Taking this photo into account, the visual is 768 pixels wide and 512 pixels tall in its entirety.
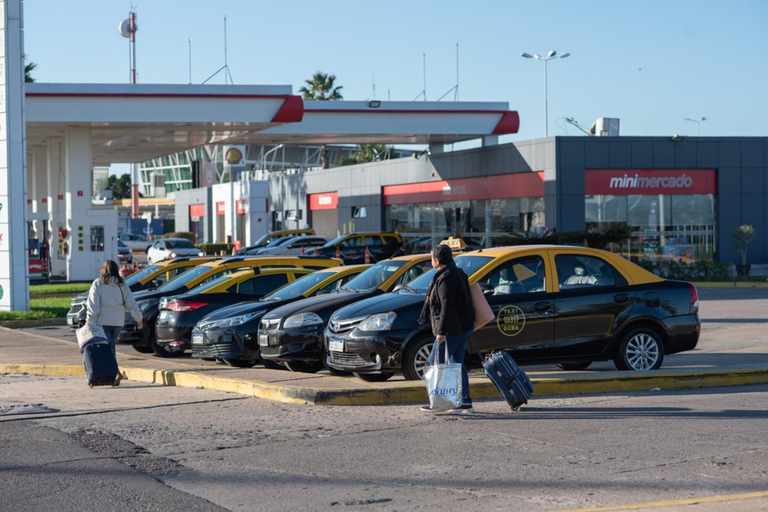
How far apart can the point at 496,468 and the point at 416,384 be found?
3.27m

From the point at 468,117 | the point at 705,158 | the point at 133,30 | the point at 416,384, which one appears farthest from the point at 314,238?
the point at 416,384

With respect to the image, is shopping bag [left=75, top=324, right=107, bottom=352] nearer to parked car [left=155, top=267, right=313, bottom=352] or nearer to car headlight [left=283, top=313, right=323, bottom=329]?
car headlight [left=283, top=313, right=323, bottom=329]

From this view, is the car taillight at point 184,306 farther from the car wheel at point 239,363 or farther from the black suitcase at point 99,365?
the black suitcase at point 99,365

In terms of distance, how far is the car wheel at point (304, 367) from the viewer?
13273 mm

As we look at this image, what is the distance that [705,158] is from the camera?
1565 inches

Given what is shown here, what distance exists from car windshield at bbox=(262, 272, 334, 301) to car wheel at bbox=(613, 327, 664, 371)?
4.89 m

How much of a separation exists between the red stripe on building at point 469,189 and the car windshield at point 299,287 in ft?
86.2

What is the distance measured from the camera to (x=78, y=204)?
37656 millimetres

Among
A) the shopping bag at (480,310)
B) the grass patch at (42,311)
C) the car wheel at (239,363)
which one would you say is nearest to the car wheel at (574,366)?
the shopping bag at (480,310)

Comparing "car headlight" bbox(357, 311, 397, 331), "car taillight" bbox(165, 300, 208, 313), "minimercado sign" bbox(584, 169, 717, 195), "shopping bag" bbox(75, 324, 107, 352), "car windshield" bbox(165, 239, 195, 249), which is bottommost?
"shopping bag" bbox(75, 324, 107, 352)

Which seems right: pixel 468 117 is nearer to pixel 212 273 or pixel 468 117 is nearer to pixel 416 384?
pixel 212 273

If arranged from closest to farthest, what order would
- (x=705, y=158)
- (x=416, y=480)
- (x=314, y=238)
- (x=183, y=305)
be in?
1. (x=416, y=480)
2. (x=183, y=305)
3. (x=705, y=158)
4. (x=314, y=238)

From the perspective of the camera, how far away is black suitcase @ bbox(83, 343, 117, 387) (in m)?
12.4

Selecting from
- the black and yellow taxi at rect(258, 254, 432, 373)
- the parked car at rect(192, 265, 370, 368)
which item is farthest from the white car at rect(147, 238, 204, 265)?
the black and yellow taxi at rect(258, 254, 432, 373)
